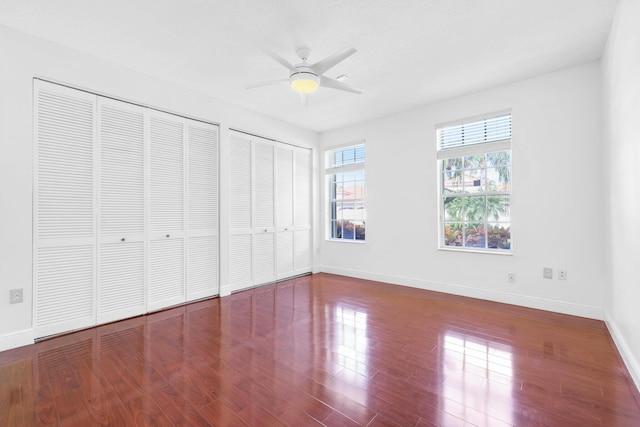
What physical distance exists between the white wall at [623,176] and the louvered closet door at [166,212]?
446cm

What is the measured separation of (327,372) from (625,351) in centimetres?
238

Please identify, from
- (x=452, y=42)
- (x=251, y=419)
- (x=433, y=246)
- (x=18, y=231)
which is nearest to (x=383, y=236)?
(x=433, y=246)

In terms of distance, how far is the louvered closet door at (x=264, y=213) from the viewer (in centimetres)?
496

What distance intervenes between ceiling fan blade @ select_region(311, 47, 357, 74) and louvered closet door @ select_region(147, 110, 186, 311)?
86.9 inches

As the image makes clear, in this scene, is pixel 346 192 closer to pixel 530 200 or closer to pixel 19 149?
pixel 530 200

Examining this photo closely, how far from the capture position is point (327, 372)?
227 centimetres

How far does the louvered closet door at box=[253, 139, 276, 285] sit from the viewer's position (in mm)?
4957

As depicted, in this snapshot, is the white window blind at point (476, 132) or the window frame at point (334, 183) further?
the window frame at point (334, 183)

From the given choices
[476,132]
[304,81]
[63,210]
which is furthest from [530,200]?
[63,210]

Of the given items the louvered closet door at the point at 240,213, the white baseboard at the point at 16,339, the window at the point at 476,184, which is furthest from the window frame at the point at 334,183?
the white baseboard at the point at 16,339

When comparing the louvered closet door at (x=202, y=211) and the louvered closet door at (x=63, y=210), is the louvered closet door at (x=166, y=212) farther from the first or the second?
the louvered closet door at (x=63, y=210)

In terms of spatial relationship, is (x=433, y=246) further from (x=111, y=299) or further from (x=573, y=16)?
(x=111, y=299)

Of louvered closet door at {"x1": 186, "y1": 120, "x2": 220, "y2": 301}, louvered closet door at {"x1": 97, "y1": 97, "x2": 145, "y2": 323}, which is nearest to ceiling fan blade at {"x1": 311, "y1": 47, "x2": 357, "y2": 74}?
louvered closet door at {"x1": 186, "y1": 120, "x2": 220, "y2": 301}

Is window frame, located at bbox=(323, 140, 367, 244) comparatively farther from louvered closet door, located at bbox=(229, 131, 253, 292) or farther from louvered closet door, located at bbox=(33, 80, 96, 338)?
louvered closet door, located at bbox=(33, 80, 96, 338)
